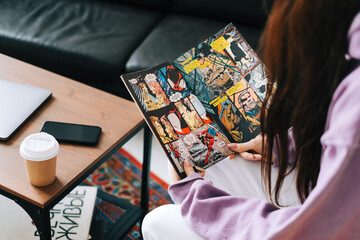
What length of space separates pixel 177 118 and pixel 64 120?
0.34 m

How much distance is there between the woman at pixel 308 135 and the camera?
1.98ft

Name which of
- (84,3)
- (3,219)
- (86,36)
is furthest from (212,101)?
(84,3)

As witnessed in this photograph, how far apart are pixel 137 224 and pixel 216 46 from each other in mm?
743

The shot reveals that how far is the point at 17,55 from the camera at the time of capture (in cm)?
190

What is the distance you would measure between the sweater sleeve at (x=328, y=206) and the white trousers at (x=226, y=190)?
0.06m

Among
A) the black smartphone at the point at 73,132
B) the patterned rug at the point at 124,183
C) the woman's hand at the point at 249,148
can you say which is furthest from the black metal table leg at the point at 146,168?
the woman's hand at the point at 249,148

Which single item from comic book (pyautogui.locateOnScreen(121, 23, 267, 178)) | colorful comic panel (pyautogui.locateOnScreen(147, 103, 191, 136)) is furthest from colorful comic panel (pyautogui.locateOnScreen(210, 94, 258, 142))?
colorful comic panel (pyautogui.locateOnScreen(147, 103, 191, 136))

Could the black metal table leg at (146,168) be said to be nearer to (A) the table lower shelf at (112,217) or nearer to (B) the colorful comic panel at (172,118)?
(A) the table lower shelf at (112,217)

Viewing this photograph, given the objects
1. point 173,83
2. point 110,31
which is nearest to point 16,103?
point 173,83

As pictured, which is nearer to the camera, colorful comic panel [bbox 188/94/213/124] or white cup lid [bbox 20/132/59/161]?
white cup lid [bbox 20/132/59/161]

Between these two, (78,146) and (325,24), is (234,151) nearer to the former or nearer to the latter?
(78,146)

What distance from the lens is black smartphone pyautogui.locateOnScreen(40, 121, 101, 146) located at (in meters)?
1.14

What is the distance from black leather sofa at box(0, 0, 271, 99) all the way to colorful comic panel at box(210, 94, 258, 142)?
0.63 metres

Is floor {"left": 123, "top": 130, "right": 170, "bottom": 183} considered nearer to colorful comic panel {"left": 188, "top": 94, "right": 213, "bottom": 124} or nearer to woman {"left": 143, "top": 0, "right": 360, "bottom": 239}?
colorful comic panel {"left": 188, "top": 94, "right": 213, "bottom": 124}
